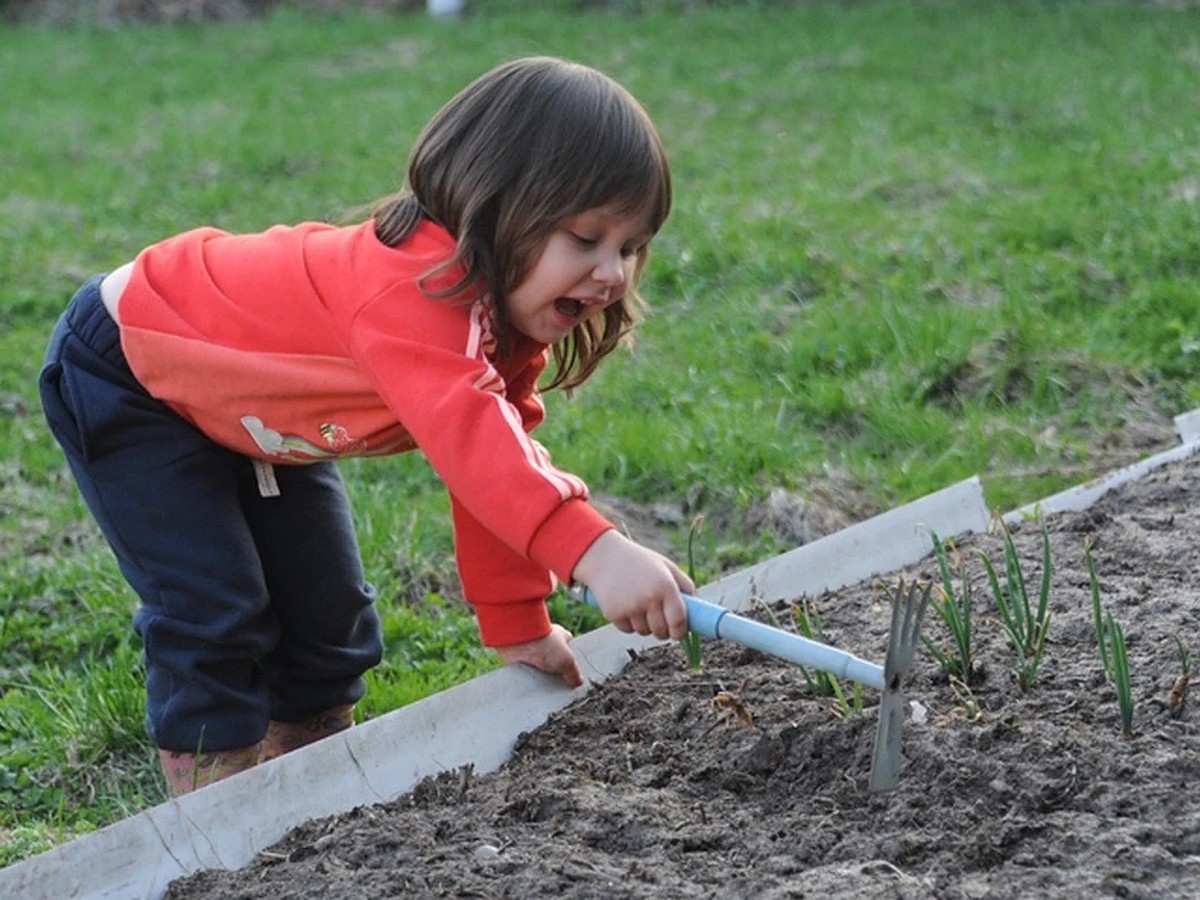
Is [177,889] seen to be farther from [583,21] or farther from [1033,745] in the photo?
[583,21]

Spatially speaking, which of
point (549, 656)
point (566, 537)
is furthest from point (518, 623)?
point (566, 537)

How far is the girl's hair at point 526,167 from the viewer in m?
2.83

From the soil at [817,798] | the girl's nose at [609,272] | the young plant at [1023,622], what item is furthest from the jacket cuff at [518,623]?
the young plant at [1023,622]

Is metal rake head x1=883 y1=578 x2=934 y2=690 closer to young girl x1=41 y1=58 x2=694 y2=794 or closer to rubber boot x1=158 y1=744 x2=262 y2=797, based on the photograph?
young girl x1=41 y1=58 x2=694 y2=794

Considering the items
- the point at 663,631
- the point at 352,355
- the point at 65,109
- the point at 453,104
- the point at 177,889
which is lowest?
the point at 65,109

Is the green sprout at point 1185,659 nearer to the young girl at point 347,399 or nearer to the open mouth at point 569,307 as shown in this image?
the young girl at point 347,399

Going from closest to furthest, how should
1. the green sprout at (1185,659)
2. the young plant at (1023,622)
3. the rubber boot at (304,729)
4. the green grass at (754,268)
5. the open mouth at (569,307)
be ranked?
the green sprout at (1185,659) → the young plant at (1023,622) → the open mouth at (569,307) → the rubber boot at (304,729) → the green grass at (754,268)

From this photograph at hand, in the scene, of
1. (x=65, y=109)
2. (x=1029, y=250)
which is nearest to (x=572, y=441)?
(x=1029, y=250)

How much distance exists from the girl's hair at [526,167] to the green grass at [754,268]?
A: 47.8 inches

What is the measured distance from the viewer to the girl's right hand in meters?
2.64

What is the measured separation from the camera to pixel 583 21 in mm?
14227

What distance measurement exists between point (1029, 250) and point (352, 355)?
13.8 feet

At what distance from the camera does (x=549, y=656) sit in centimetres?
318

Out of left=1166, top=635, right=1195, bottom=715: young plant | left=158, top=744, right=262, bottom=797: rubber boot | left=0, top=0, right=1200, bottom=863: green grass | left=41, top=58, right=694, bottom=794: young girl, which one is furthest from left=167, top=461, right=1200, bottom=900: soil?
left=0, top=0, right=1200, bottom=863: green grass
